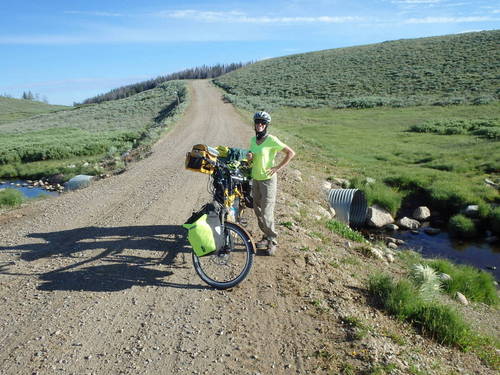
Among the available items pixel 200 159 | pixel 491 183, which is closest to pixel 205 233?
pixel 200 159

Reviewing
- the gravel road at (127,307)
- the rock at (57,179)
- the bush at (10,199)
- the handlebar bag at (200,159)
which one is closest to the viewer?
the gravel road at (127,307)

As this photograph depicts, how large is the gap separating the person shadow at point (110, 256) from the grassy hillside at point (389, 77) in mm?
37726

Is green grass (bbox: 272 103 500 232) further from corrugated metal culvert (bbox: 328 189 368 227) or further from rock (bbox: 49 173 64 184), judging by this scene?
rock (bbox: 49 173 64 184)

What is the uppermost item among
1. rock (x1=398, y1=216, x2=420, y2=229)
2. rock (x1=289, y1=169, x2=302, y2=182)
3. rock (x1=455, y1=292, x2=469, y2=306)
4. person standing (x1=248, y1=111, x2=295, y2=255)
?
person standing (x1=248, y1=111, x2=295, y2=255)

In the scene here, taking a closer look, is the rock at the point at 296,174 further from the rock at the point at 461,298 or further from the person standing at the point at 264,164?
the person standing at the point at 264,164

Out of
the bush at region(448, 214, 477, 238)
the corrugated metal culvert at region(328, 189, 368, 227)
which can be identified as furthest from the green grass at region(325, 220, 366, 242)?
the bush at region(448, 214, 477, 238)

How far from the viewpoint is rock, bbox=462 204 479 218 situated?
1469 centimetres

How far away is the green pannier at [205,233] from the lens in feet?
18.0

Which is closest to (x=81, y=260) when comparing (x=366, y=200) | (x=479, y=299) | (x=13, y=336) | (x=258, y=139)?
(x=13, y=336)

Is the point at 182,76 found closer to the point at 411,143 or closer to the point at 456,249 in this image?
the point at 411,143

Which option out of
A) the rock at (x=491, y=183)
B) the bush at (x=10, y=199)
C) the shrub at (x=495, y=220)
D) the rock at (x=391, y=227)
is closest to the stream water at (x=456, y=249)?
the rock at (x=391, y=227)

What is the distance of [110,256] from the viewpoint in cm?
708

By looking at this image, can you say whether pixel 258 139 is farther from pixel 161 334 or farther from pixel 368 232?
pixel 368 232

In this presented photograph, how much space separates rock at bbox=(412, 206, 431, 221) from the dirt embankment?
7.99m
